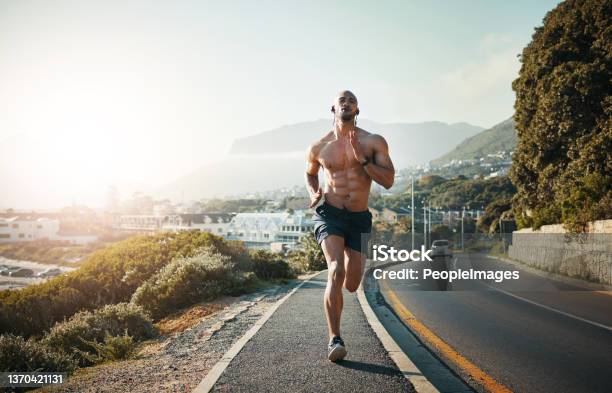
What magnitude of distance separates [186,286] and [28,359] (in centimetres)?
486

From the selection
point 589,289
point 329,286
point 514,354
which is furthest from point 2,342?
point 589,289

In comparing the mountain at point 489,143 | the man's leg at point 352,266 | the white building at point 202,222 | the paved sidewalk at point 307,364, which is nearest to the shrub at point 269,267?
the paved sidewalk at point 307,364

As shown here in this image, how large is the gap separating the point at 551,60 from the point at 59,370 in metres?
22.3

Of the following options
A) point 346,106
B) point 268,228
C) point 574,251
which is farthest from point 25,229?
point 268,228

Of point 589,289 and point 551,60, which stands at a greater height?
point 551,60

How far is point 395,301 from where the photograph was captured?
11.2 m

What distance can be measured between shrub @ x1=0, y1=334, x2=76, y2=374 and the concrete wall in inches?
549

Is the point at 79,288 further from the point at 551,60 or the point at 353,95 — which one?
the point at 551,60

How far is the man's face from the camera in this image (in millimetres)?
5242

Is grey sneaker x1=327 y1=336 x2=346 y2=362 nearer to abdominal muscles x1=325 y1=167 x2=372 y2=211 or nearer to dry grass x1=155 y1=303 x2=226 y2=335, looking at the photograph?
abdominal muscles x1=325 y1=167 x2=372 y2=211

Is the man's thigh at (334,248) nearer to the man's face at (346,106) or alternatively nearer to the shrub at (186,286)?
the man's face at (346,106)

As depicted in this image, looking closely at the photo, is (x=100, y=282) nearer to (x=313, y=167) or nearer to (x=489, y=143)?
(x=313, y=167)

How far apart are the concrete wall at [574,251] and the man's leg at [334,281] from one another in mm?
12614

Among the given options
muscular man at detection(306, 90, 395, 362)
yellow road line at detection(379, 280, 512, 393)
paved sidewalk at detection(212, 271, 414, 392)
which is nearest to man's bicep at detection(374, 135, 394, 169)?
muscular man at detection(306, 90, 395, 362)
